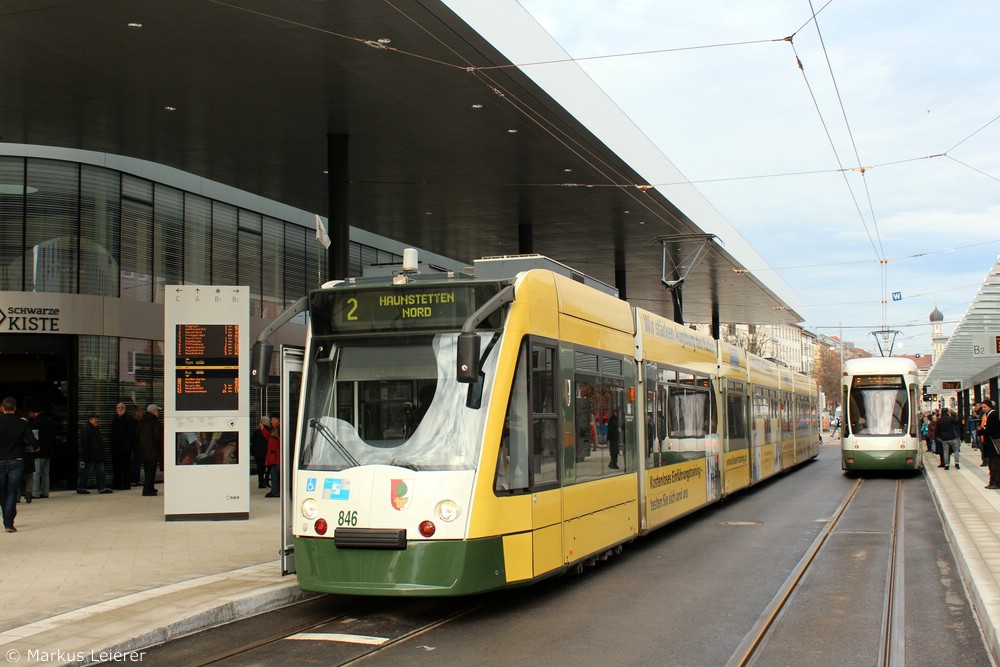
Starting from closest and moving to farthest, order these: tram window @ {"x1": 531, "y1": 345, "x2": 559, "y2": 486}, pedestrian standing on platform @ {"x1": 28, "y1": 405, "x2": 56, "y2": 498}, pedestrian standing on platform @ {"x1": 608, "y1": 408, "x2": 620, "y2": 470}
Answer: tram window @ {"x1": 531, "y1": 345, "x2": 559, "y2": 486}, pedestrian standing on platform @ {"x1": 608, "y1": 408, "x2": 620, "y2": 470}, pedestrian standing on platform @ {"x1": 28, "y1": 405, "x2": 56, "y2": 498}

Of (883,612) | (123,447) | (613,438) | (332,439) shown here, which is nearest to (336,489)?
(332,439)

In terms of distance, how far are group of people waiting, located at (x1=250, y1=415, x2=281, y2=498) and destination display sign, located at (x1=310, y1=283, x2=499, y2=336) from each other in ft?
35.6

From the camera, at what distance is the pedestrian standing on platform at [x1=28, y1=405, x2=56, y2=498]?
63.8ft

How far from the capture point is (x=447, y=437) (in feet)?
27.6

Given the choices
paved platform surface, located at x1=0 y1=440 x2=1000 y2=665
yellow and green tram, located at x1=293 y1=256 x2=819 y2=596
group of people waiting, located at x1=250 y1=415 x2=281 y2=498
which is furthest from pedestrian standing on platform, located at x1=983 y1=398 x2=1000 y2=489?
group of people waiting, located at x1=250 y1=415 x2=281 y2=498

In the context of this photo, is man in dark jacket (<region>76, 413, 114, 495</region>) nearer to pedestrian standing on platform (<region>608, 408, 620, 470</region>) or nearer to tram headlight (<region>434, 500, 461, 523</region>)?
pedestrian standing on platform (<region>608, 408, 620, 470</region>)

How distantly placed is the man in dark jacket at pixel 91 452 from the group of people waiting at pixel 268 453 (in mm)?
3169

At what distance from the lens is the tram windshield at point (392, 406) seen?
8.41 meters

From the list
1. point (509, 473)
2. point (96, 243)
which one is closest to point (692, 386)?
point (509, 473)

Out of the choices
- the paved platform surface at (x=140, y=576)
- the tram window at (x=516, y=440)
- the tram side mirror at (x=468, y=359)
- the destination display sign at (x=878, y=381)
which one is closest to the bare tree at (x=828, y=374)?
the destination display sign at (x=878, y=381)

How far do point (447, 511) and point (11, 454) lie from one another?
8258 millimetres

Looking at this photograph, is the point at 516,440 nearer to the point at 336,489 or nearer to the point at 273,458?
the point at 336,489

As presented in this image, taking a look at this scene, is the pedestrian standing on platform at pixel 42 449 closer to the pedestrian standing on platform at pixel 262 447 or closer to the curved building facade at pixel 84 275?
the curved building facade at pixel 84 275

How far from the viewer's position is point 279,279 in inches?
1105
